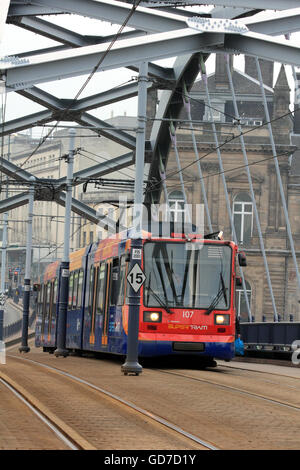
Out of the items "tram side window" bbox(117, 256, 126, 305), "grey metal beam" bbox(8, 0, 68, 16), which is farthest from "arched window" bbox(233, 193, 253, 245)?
"tram side window" bbox(117, 256, 126, 305)

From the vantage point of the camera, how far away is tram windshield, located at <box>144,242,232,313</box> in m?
22.9

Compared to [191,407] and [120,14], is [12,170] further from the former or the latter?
[191,407]

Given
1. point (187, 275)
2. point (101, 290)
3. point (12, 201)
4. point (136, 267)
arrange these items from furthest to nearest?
1. point (12, 201)
2. point (101, 290)
3. point (187, 275)
4. point (136, 267)

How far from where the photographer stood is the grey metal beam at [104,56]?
23.8 metres

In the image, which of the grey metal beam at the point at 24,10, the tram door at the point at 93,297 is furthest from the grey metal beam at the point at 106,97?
the tram door at the point at 93,297

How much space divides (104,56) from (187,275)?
5260 mm

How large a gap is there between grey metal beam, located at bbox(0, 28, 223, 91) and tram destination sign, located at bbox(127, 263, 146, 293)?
5343 mm

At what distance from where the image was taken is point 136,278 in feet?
68.1

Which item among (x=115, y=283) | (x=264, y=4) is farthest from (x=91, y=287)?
(x=264, y=4)

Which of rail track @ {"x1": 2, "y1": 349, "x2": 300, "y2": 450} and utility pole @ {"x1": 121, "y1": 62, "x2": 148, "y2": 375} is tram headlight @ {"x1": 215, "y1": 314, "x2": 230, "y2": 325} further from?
utility pole @ {"x1": 121, "y1": 62, "x2": 148, "y2": 375}

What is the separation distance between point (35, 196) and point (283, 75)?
28.9 m

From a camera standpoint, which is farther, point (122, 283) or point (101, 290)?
point (101, 290)

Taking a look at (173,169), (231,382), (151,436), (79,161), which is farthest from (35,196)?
(79,161)

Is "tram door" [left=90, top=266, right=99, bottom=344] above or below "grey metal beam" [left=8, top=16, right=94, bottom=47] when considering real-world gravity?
below
